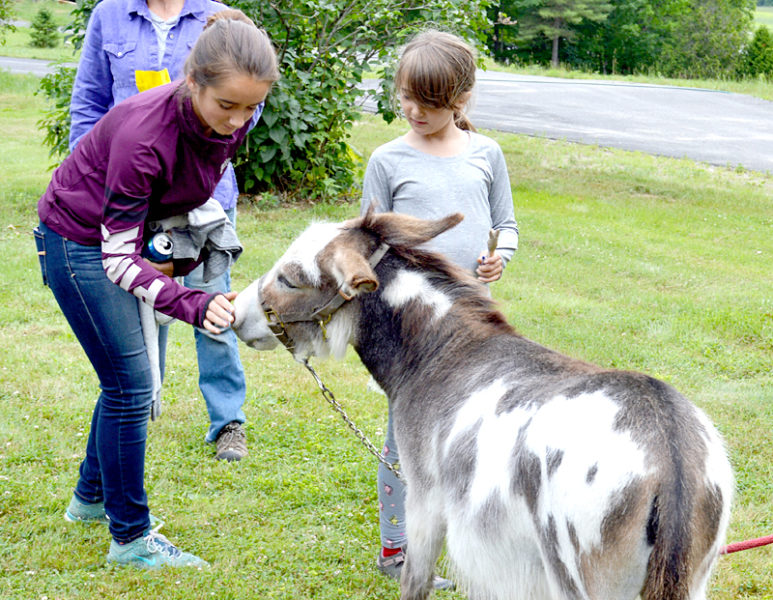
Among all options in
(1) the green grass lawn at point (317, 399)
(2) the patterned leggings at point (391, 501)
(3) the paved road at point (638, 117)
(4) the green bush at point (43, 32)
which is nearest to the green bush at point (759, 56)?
(3) the paved road at point (638, 117)

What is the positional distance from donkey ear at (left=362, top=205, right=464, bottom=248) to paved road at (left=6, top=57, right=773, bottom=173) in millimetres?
12115

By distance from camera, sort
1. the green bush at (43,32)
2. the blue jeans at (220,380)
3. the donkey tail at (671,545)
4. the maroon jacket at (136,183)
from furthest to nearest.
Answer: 1. the green bush at (43,32)
2. the blue jeans at (220,380)
3. the maroon jacket at (136,183)
4. the donkey tail at (671,545)

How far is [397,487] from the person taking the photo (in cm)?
392

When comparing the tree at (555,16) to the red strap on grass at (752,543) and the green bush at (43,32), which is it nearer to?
the green bush at (43,32)

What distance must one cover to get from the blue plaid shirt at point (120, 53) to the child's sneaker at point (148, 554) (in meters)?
2.11

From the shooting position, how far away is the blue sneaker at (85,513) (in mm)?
4293

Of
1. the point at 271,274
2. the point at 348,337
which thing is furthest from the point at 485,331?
the point at 271,274

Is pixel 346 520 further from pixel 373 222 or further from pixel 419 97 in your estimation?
pixel 419 97

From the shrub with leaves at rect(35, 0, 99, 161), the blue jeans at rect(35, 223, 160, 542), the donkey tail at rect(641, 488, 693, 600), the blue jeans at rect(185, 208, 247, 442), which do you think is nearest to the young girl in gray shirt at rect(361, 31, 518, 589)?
the blue jeans at rect(35, 223, 160, 542)

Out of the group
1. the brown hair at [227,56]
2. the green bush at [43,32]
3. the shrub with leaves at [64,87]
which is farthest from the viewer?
the green bush at [43,32]

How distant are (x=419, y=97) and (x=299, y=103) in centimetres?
683

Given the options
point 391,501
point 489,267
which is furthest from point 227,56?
point 391,501

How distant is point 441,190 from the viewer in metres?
3.55

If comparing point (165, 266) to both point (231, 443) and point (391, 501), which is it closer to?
point (391, 501)
